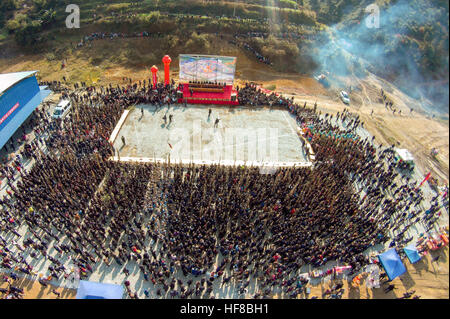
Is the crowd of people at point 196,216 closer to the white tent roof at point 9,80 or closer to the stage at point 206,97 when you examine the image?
the white tent roof at point 9,80

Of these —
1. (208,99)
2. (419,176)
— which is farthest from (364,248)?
(208,99)

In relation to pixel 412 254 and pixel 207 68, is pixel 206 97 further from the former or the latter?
pixel 412 254

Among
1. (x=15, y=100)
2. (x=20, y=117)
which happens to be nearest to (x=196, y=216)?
(x=20, y=117)

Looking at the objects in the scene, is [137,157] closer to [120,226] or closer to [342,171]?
[120,226]

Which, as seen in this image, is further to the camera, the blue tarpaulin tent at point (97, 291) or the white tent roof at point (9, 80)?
the white tent roof at point (9, 80)

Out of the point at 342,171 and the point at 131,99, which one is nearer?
the point at 342,171

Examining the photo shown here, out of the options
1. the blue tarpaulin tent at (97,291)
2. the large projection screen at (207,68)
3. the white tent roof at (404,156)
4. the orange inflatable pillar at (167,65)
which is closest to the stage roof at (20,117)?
the orange inflatable pillar at (167,65)
